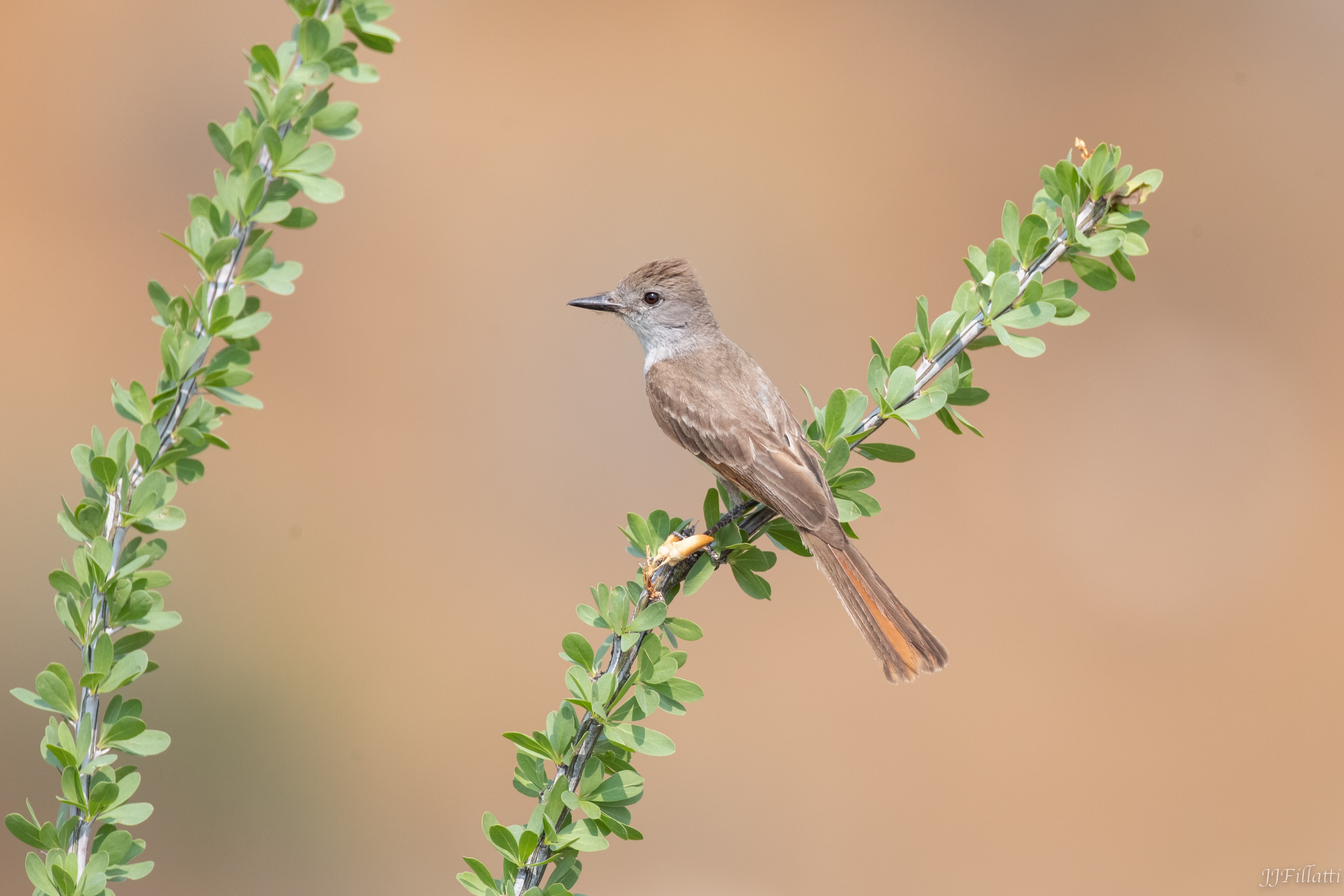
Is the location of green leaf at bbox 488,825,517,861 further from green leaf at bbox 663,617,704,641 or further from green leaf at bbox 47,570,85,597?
green leaf at bbox 47,570,85,597

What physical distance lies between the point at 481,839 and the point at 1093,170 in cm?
879

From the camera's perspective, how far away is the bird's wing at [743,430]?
3900mm

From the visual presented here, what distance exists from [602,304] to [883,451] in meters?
3.56

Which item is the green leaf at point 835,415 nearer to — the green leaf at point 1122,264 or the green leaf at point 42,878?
the green leaf at point 1122,264

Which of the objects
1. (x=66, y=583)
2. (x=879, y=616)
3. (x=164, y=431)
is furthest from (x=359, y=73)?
(x=879, y=616)

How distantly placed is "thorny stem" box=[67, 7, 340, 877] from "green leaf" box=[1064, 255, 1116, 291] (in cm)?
187

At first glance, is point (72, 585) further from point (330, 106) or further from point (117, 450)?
point (330, 106)

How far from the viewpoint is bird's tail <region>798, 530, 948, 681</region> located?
3664 millimetres

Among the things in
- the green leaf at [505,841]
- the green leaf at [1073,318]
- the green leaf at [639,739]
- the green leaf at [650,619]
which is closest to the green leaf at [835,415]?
the green leaf at [1073,318]

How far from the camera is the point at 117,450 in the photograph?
1.89 meters

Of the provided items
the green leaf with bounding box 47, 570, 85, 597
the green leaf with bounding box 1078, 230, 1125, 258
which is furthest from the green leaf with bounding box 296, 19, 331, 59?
the green leaf with bounding box 1078, 230, 1125, 258

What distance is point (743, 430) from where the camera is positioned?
4820 mm

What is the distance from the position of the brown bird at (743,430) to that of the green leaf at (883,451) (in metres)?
0.13

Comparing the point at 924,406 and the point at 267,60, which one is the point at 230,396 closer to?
the point at 267,60
